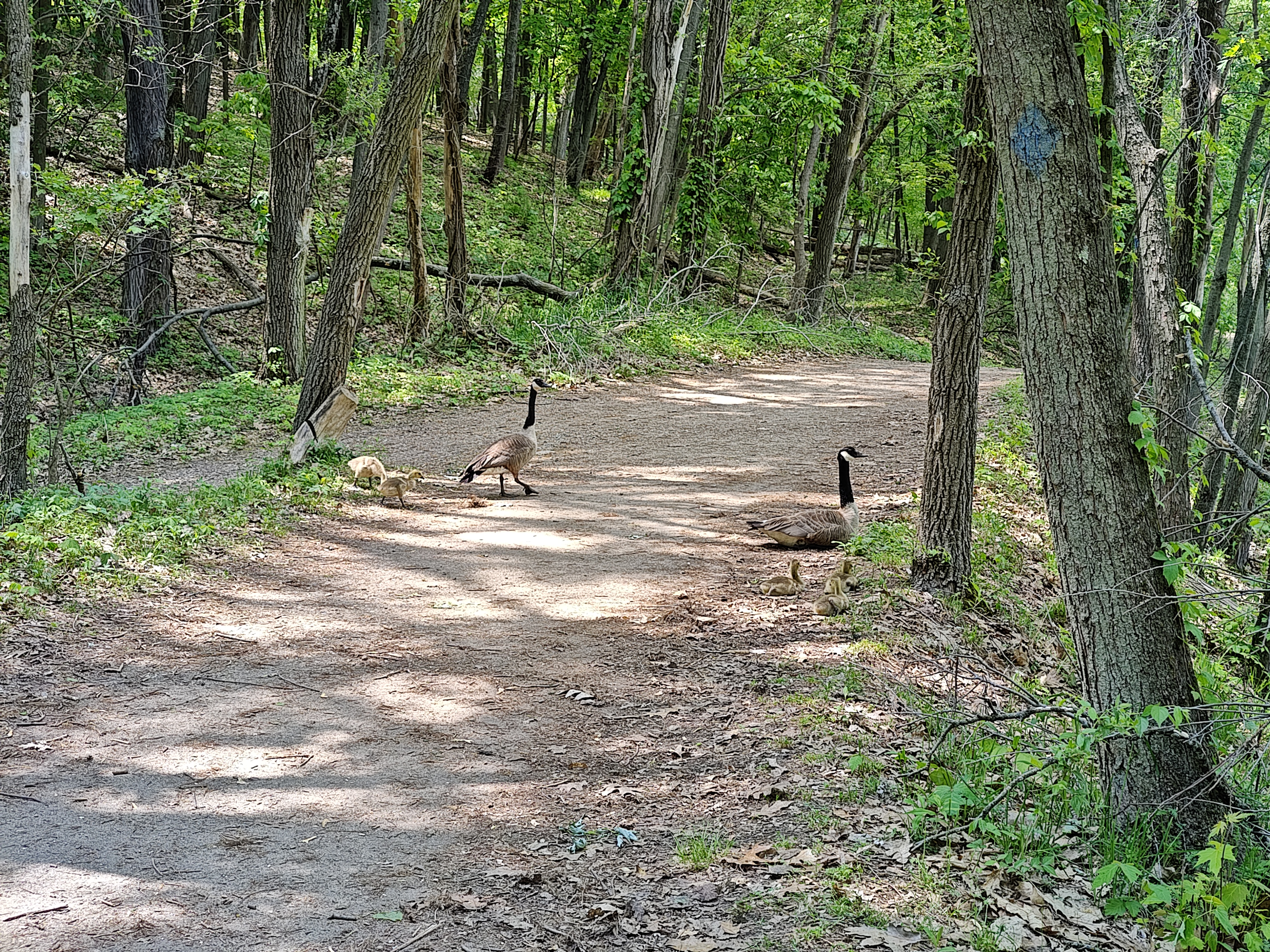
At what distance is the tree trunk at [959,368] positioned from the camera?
685cm

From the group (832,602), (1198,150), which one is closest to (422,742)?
(832,602)

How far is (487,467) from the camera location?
979 cm

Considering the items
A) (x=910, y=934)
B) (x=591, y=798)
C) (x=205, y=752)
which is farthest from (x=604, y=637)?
Answer: (x=910, y=934)

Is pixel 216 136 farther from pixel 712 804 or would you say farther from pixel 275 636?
pixel 712 804

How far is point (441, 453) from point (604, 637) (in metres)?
5.65

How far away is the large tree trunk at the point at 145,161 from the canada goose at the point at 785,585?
422 inches

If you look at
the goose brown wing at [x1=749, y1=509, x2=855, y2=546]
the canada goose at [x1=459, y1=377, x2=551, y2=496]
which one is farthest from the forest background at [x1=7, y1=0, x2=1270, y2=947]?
the canada goose at [x1=459, y1=377, x2=551, y2=496]

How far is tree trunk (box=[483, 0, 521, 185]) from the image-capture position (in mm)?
24938

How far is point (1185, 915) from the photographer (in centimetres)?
386

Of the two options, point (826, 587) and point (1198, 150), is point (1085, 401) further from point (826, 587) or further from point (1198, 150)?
point (1198, 150)

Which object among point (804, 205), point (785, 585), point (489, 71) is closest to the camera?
point (785, 585)

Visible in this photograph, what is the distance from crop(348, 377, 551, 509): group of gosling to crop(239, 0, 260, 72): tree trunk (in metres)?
12.1

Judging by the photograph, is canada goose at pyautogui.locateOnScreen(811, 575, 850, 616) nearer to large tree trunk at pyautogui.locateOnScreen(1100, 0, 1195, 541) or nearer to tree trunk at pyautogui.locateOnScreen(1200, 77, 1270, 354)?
large tree trunk at pyautogui.locateOnScreen(1100, 0, 1195, 541)

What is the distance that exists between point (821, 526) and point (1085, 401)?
441cm
